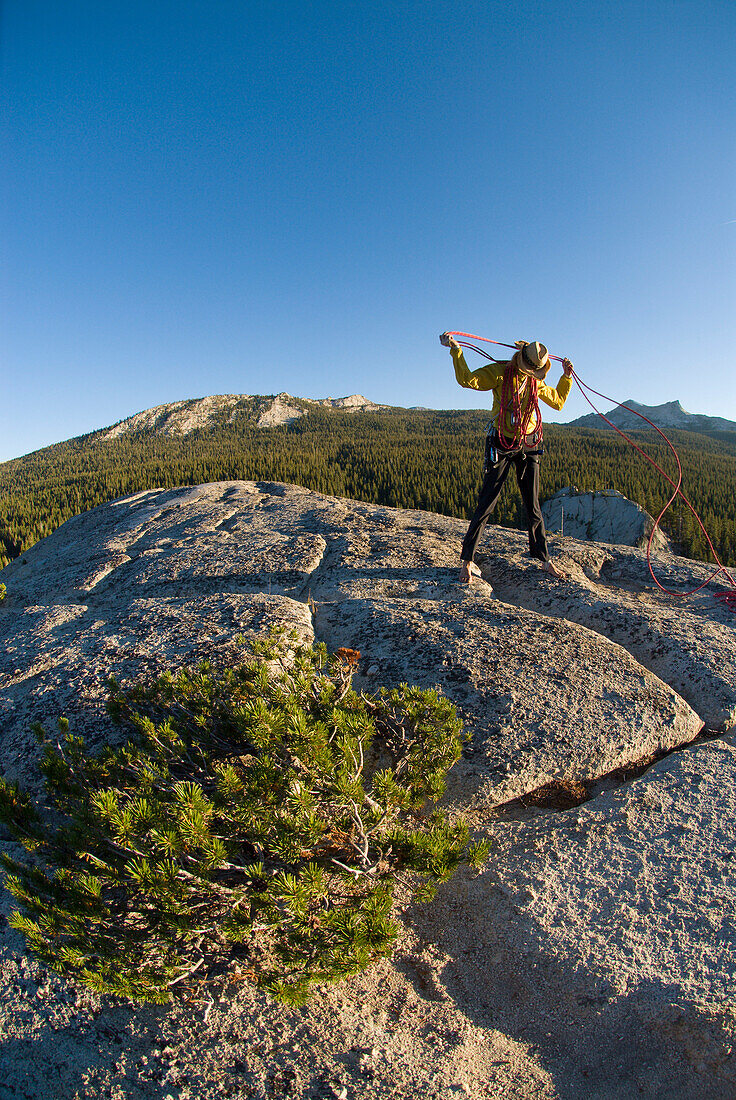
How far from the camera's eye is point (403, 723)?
3.14m

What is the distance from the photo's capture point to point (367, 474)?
46812 mm

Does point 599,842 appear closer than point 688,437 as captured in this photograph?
Yes

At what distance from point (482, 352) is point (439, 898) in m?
5.71

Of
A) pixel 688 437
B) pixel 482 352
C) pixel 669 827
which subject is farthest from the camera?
pixel 688 437

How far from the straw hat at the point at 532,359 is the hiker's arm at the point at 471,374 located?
0.92ft

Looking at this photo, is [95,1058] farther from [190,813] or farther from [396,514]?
[396,514]

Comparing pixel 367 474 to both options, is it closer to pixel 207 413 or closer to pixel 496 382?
pixel 496 382

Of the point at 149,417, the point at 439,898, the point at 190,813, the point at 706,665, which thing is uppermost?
the point at 149,417

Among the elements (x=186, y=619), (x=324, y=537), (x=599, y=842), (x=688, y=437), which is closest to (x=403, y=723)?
(x=599, y=842)

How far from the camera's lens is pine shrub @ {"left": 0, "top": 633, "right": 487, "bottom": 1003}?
6.70ft

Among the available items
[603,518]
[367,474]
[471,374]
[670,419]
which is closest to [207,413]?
[367,474]

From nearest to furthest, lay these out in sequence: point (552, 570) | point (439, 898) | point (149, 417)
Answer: point (439, 898), point (552, 570), point (149, 417)

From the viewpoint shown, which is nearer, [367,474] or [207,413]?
[367,474]

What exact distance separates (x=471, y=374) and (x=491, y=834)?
482cm
